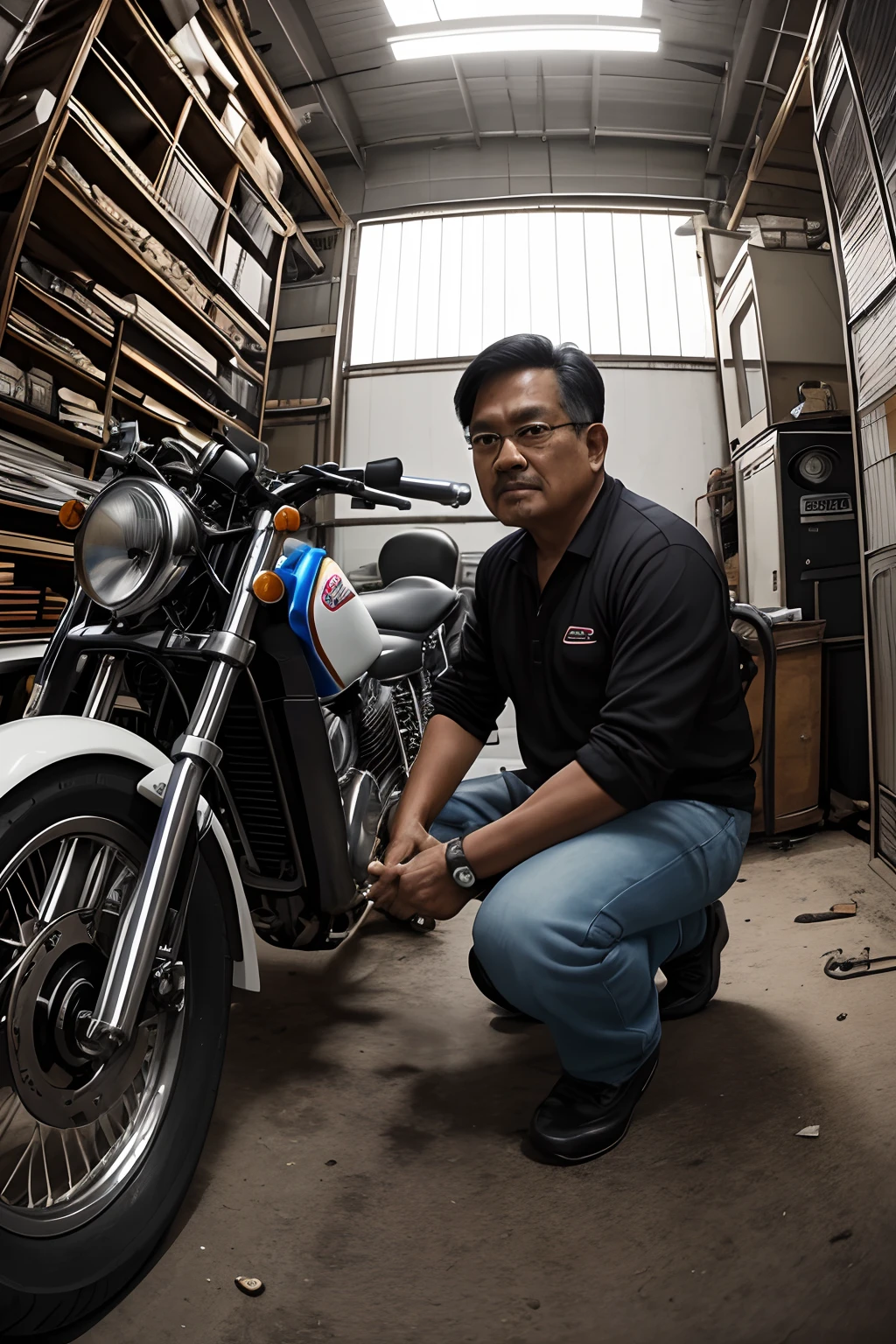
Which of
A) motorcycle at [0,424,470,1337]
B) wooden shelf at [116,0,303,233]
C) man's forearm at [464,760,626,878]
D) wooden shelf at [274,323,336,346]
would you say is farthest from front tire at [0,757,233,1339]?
wooden shelf at [116,0,303,233]

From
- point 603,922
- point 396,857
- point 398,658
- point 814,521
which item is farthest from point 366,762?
point 814,521

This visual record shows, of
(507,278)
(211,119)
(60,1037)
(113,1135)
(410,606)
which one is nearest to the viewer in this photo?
(60,1037)

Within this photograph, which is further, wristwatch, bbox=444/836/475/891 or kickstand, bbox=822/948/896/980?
kickstand, bbox=822/948/896/980

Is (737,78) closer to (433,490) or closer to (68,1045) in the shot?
(433,490)

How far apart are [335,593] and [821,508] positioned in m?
2.23

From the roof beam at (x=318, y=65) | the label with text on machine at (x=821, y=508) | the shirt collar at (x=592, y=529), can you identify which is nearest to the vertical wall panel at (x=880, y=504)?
the label with text on machine at (x=821, y=508)

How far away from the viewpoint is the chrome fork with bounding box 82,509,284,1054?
0.65 metres

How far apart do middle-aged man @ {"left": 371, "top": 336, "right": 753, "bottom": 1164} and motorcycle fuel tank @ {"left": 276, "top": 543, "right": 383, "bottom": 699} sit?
201mm

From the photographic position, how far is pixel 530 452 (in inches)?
38.6

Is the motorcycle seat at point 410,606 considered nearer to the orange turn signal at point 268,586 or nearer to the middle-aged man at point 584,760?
the middle-aged man at point 584,760

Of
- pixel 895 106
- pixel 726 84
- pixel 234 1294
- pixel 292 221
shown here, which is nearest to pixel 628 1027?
pixel 234 1294

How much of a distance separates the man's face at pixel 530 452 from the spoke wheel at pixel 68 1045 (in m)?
0.63

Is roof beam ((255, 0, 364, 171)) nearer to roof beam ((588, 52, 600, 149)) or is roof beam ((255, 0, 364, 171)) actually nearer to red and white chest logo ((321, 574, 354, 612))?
roof beam ((588, 52, 600, 149))

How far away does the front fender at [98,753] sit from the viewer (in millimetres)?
653
